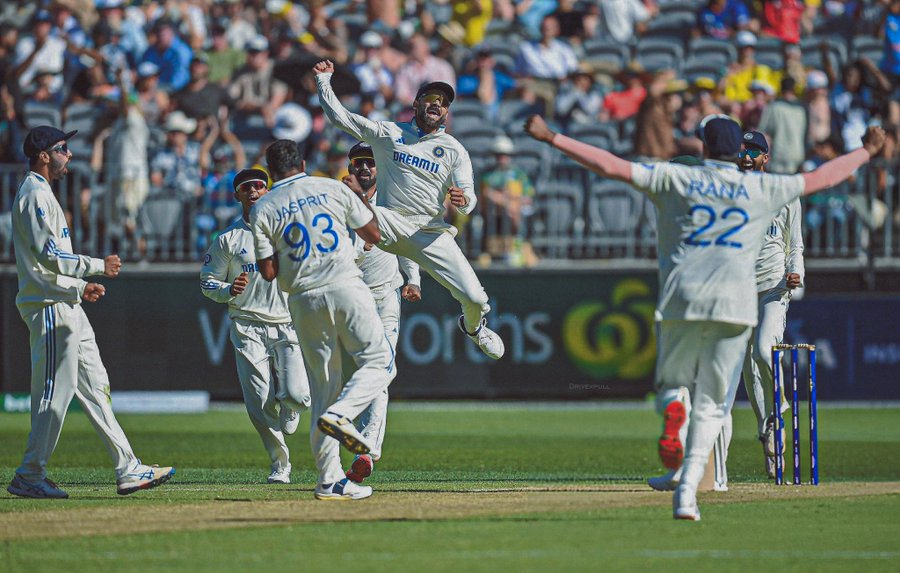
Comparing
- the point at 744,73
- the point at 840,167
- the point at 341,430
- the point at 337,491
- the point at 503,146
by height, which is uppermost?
the point at 744,73

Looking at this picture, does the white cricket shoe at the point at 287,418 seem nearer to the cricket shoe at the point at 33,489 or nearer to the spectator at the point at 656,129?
the cricket shoe at the point at 33,489

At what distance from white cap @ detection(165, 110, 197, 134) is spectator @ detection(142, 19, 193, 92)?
66.2 inches

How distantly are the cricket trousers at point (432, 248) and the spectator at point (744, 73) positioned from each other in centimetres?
1320

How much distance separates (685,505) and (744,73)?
16967 mm

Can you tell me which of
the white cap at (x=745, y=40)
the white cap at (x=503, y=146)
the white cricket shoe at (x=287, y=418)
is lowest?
the white cricket shoe at (x=287, y=418)

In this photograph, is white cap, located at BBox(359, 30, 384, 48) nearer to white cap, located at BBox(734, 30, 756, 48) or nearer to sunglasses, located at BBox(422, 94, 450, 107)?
white cap, located at BBox(734, 30, 756, 48)

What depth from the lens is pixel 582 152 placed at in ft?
31.0

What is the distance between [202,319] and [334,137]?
3.27 meters

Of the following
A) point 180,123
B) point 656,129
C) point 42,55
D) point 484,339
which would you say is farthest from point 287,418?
point 42,55

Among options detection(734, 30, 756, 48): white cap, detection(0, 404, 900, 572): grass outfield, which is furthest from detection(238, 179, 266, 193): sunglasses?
detection(734, 30, 756, 48): white cap

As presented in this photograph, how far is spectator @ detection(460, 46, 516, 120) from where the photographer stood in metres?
25.1

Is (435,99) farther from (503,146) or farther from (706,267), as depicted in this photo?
(503,146)

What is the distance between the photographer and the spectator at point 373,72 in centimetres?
2475

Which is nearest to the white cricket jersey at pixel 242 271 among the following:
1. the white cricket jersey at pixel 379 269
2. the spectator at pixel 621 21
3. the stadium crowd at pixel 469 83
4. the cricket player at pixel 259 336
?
the cricket player at pixel 259 336
